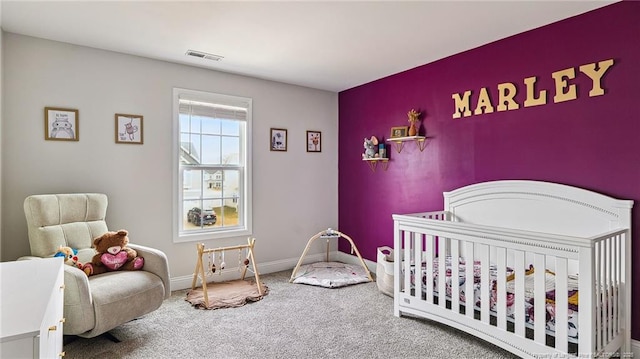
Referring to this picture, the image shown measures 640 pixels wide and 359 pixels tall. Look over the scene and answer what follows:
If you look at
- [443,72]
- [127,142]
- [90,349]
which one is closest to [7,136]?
[127,142]

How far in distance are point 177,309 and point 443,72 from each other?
3133 mm

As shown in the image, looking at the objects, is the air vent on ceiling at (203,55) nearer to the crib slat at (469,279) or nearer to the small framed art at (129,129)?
the small framed art at (129,129)

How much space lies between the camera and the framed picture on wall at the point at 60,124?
2836mm

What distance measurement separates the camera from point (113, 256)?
254 cm

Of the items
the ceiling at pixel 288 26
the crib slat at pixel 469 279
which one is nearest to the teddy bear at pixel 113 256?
the ceiling at pixel 288 26

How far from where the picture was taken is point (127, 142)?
3193 mm

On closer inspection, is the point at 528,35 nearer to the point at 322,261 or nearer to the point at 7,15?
the point at 322,261

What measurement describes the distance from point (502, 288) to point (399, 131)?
1929 millimetres

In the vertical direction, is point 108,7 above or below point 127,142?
above

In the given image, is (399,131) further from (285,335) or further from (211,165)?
(285,335)

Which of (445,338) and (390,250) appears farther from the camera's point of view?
(390,250)

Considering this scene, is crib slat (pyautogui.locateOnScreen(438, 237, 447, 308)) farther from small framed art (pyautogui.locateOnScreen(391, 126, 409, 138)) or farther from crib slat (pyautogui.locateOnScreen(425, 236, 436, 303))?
small framed art (pyautogui.locateOnScreen(391, 126, 409, 138))

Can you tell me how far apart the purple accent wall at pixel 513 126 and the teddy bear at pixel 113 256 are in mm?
2516

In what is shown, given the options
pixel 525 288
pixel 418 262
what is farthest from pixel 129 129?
pixel 525 288
